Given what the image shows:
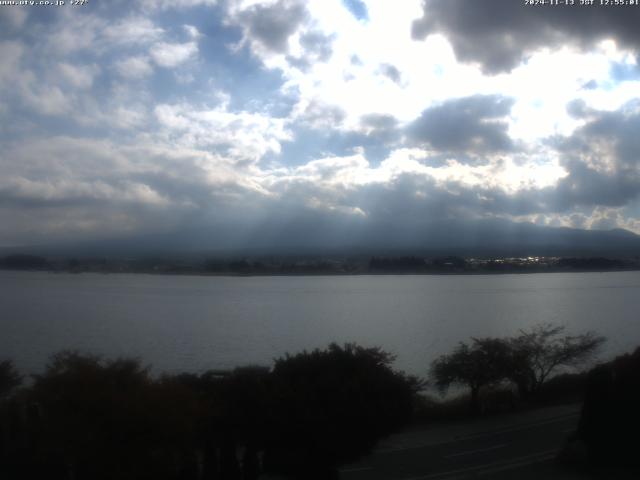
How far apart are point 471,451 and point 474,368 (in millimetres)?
5262

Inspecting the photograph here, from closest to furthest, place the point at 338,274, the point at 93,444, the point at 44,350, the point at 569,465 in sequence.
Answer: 1. the point at 93,444
2. the point at 569,465
3. the point at 44,350
4. the point at 338,274

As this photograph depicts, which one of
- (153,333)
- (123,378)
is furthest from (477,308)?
(123,378)

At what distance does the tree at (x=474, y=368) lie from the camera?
1575 centimetres

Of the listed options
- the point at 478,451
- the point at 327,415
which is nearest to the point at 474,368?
the point at 478,451

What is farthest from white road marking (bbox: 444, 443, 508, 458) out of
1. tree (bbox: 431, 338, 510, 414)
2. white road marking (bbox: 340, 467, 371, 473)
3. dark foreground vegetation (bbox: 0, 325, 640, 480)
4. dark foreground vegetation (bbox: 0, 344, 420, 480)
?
tree (bbox: 431, 338, 510, 414)

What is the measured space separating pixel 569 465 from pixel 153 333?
21.2 m

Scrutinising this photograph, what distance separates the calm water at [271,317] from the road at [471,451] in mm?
5791

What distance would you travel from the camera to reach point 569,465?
9.59 meters

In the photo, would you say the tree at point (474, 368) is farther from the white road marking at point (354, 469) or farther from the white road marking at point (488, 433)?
the white road marking at point (354, 469)

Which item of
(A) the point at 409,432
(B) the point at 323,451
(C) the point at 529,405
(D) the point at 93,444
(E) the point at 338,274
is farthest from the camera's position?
(E) the point at 338,274

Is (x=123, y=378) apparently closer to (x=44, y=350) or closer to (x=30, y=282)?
(x=44, y=350)

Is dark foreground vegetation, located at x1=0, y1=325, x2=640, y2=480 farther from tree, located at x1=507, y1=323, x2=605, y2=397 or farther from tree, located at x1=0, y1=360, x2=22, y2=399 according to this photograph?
tree, located at x1=507, y1=323, x2=605, y2=397

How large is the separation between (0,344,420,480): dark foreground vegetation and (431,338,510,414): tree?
21.6 ft

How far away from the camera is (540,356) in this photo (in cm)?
1794
